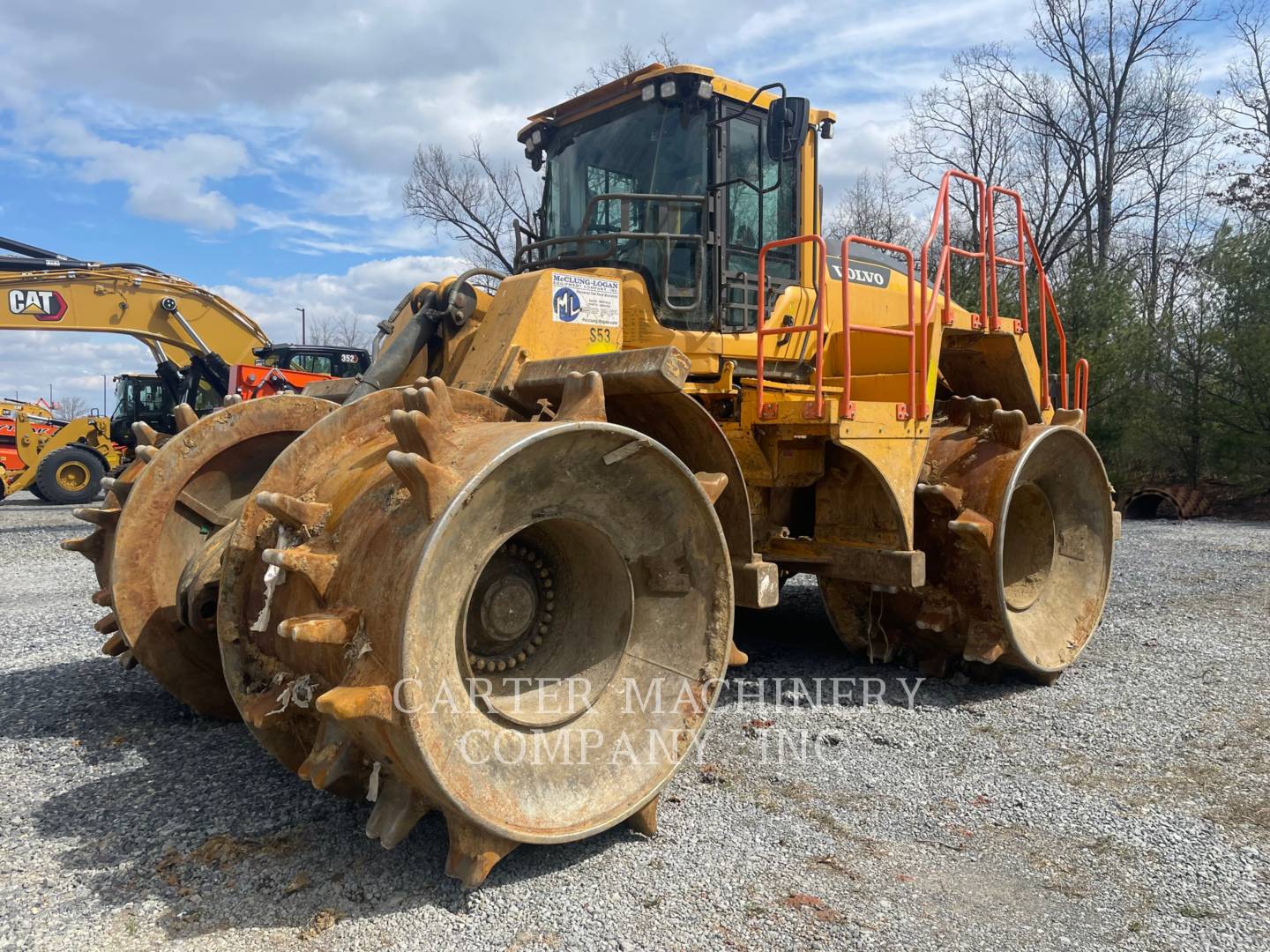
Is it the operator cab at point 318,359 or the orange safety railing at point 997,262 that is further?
the operator cab at point 318,359

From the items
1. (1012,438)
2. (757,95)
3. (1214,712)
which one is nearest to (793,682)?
(1012,438)

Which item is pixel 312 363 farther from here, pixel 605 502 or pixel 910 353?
pixel 605 502

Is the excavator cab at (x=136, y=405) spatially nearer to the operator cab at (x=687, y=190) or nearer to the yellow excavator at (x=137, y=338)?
the yellow excavator at (x=137, y=338)

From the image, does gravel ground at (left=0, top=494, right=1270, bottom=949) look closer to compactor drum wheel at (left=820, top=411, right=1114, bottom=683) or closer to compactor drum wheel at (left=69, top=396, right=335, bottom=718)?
compactor drum wheel at (left=820, top=411, right=1114, bottom=683)

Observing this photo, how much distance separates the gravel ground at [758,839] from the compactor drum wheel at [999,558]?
280 millimetres

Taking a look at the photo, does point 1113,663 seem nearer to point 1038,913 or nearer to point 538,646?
point 1038,913

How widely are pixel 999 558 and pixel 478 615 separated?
300 centimetres

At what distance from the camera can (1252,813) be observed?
369 centimetres

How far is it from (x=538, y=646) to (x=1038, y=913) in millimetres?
1856

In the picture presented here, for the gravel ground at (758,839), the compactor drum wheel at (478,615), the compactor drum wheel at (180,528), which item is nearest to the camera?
the compactor drum wheel at (478,615)

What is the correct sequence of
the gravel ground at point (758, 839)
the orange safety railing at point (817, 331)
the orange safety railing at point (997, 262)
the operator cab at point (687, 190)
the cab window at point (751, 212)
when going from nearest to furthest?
the gravel ground at point (758, 839)
the orange safety railing at point (817, 331)
the operator cab at point (687, 190)
the cab window at point (751, 212)
the orange safety railing at point (997, 262)

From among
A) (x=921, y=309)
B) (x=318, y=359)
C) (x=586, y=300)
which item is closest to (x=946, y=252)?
(x=921, y=309)

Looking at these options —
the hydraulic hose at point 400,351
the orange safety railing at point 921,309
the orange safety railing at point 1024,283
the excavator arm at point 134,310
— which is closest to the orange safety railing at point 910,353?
the orange safety railing at point 921,309

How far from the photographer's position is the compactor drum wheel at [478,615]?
105 inches
